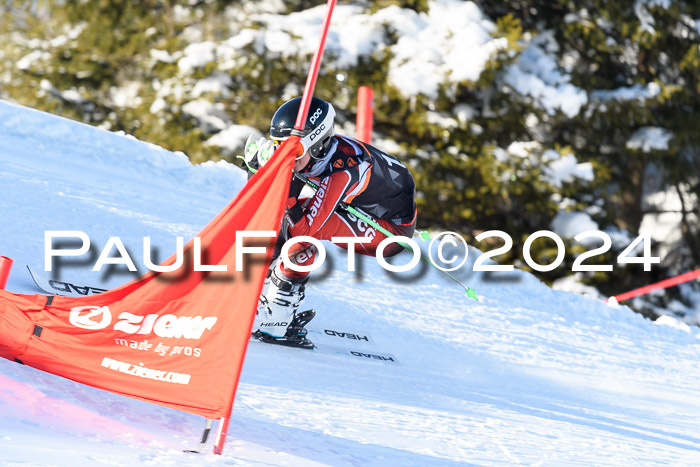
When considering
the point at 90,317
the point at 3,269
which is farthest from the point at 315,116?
the point at 90,317

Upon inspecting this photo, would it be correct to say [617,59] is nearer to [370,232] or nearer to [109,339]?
[370,232]

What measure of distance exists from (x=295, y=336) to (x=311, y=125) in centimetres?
117

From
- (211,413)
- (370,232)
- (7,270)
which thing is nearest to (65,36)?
(370,232)

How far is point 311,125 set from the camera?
4.44 meters

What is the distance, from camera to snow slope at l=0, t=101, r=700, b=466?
2.82m

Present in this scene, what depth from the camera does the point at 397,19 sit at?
Answer: 13500 millimetres

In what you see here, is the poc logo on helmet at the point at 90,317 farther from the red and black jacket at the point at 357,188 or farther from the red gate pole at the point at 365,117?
the red gate pole at the point at 365,117

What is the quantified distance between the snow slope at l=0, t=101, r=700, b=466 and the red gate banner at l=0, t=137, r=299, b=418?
0.13m

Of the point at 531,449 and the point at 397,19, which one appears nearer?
the point at 531,449

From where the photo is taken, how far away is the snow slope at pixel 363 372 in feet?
9.24

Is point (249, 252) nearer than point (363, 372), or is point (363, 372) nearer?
point (249, 252)

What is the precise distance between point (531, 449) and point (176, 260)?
1.78 m

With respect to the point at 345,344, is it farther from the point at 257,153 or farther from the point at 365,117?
the point at 365,117

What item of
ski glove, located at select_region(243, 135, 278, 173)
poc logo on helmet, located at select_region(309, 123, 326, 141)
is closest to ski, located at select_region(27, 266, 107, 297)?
ski glove, located at select_region(243, 135, 278, 173)
